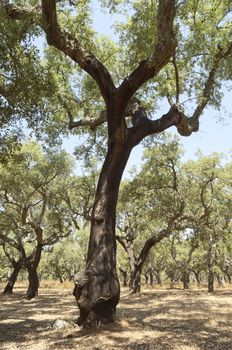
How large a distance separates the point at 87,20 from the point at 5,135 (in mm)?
5506

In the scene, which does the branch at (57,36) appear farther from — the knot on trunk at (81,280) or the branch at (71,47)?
the knot on trunk at (81,280)

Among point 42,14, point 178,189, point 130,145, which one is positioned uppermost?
point 178,189

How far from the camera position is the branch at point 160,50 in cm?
902

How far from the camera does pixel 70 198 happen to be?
2814 centimetres

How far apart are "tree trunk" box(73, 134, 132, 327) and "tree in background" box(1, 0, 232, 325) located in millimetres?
24

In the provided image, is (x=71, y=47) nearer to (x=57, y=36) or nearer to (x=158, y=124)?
(x=57, y=36)

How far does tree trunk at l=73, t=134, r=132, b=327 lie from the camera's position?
347 inches

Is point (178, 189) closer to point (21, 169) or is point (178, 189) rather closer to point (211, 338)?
point (21, 169)

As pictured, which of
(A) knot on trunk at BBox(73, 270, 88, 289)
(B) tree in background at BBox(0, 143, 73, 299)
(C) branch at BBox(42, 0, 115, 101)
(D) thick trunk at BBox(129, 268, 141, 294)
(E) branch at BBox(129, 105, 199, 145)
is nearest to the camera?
(A) knot on trunk at BBox(73, 270, 88, 289)

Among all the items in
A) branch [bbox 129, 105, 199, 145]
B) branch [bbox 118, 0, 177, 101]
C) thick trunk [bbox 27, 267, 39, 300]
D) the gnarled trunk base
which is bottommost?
the gnarled trunk base

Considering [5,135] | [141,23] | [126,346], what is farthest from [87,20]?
[126,346]

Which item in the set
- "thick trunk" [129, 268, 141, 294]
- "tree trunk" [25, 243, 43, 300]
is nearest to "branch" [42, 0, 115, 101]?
"tree trunk" [25, 243, 43, 300]

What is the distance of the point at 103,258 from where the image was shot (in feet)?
30.3

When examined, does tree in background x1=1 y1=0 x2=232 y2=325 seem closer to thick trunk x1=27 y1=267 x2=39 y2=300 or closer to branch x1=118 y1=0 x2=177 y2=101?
branch x1=118 y1=0 x2=177 y2=101
